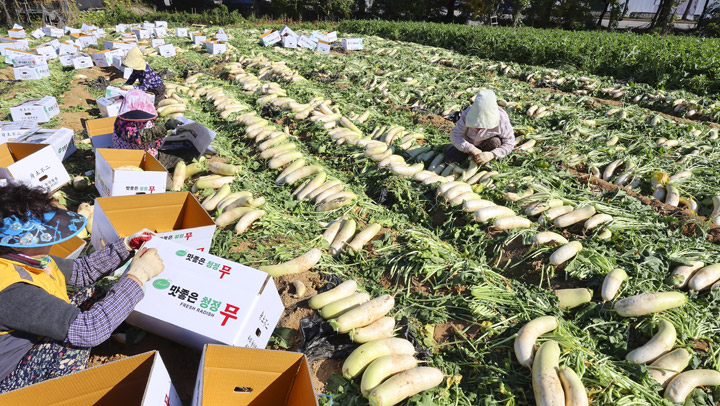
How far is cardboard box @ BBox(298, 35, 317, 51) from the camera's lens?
57.3ft

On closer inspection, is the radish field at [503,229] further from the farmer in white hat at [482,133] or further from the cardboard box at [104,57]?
the cardboard box at [104,57]

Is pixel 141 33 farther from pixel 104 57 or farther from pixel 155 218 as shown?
pixel 155 218

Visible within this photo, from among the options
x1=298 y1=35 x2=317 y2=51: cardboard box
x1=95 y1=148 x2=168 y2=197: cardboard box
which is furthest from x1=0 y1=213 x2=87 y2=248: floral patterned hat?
x1=298 y1=35 x2=317 y2=51: cardboard box

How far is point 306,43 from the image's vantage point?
1759 cm

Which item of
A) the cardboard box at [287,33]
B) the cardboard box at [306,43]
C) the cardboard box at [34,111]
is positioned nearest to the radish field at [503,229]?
the cardboard box at [34,111]

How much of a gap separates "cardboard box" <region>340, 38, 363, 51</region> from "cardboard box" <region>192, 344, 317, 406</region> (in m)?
17.5

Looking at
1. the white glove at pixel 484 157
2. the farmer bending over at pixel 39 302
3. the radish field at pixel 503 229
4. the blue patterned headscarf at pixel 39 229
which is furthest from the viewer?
the white glove at pixel 484 157

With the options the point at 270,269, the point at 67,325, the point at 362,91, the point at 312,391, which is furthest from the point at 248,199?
the point at 362,91

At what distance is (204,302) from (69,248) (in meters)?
2.03

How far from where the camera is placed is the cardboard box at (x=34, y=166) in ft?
14.7

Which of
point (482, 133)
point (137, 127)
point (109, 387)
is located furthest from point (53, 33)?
point (109, 387)

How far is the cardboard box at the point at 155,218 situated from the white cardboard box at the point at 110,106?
4.45 meters

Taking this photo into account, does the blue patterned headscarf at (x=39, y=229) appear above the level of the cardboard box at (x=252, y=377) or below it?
above

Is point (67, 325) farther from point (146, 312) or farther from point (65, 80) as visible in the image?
point (65, 80)
